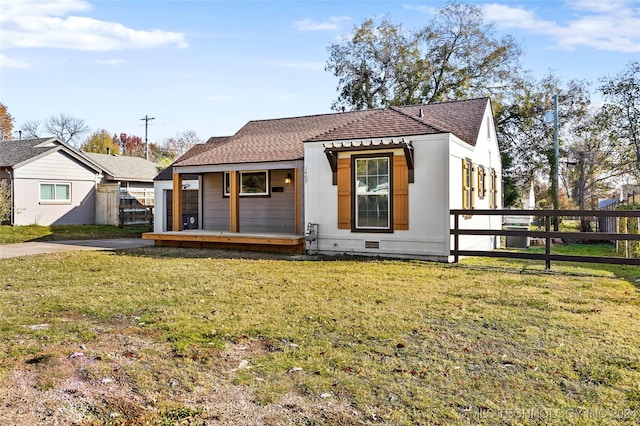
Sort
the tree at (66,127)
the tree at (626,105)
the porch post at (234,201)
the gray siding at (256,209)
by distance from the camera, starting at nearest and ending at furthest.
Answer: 1. the porch post at (234,201)
2. the gray siding at (256,209)
3. the tree at (626,105)
4. the tree at (66,127)

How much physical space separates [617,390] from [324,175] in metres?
8.84

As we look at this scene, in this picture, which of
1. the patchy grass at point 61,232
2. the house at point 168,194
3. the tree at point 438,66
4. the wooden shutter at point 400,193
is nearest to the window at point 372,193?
the wooden shutter at point 400,193

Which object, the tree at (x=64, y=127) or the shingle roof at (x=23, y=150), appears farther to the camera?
the tree at (x=64, y=127)

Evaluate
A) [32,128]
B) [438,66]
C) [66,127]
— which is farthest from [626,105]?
[32,128]

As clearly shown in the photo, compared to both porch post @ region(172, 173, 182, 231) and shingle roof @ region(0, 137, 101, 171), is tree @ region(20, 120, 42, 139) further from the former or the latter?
porch post @ region(172, 173, 182, 231)

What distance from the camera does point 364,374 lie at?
3.55m

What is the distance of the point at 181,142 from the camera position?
51.2 meters

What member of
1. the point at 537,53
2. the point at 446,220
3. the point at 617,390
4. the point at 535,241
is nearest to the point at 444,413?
the point at 617,390

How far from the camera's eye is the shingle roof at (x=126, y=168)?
932 inches

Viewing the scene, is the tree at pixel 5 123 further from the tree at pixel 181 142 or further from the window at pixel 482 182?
the window at pixel 482 182

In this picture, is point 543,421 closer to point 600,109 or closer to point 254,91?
point 254,91

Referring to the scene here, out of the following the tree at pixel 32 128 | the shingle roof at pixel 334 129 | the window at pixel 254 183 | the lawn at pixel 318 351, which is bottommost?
the lawn at pixel 318 351

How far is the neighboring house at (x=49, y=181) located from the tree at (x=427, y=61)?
14826mm

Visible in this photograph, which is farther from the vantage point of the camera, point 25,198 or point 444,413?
point 25,198
